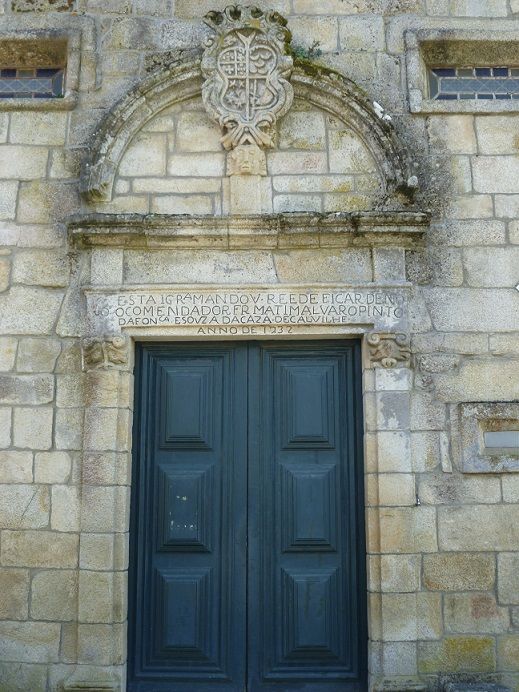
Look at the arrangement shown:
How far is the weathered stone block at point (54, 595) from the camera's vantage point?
4.50 meters

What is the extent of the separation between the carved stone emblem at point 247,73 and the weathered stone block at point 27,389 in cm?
186

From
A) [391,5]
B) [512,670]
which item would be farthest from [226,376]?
[391,5]

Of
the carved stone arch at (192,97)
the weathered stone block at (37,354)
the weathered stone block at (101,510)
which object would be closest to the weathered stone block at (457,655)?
the weathered stone block at (101,510)

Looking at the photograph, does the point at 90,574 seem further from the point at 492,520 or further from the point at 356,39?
the point at 356,39

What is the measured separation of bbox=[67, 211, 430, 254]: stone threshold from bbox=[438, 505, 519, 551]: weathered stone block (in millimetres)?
1628

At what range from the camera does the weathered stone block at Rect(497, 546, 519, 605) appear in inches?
176

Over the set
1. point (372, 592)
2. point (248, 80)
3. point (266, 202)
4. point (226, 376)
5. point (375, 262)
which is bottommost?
point (372, 592)

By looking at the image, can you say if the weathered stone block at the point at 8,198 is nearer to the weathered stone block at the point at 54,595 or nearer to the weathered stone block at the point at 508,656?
the weathered stone block at the point at 54,595

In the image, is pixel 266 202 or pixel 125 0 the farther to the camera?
pixel 125 0

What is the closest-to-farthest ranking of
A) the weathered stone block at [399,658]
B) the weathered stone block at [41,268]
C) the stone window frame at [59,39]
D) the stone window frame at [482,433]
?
the weathered stone block at [399,658] → the stone window frame at [482,433] → the weathered stone block at [41,268] → the stone window frame at [59,39]

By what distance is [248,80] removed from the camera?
16.4 feet

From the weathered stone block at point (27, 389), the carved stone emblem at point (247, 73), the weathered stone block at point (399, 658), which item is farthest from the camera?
the carved stone emblem at point (247, 73)

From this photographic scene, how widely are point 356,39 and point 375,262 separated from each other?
1540 millimetres

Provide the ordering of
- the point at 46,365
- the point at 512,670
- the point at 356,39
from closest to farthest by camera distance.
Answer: the point at 512,670
the point at 46,365
the point at 356,39
